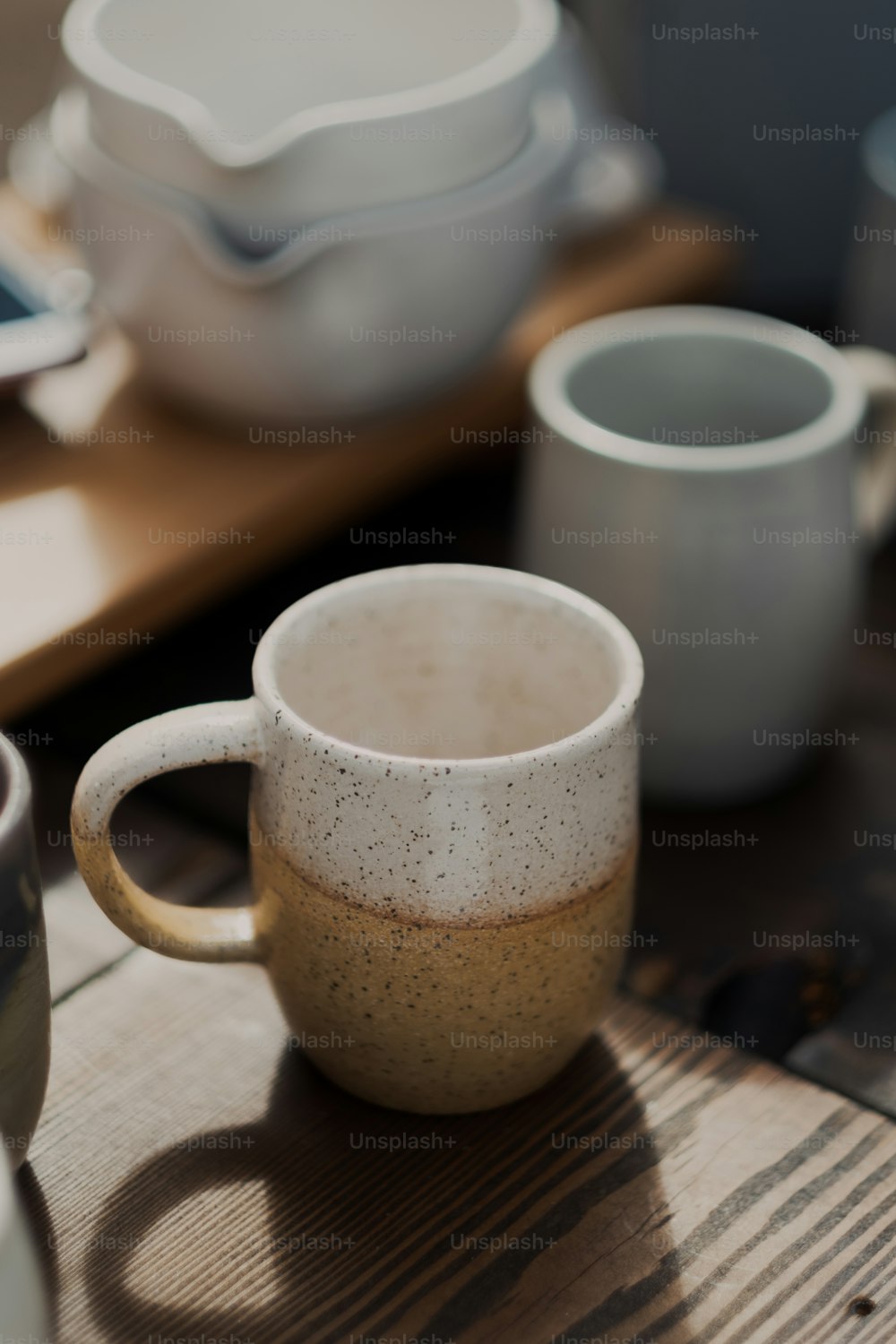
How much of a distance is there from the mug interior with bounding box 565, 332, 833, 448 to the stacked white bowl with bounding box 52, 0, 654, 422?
0.27 feet

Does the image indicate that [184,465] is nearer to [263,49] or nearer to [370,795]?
[263,49]

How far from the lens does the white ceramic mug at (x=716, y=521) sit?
2.12 feet

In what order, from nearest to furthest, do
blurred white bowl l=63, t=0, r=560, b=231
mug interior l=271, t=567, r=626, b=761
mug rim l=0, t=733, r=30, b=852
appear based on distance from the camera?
mug rim l=0, t=733, r=30, b=852, mug interior l=271, t=567, r=626, b=761, blurred white bowl l=63, t=0, r=560, b=231

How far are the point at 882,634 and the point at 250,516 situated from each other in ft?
1.08

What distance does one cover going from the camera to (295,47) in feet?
2.62

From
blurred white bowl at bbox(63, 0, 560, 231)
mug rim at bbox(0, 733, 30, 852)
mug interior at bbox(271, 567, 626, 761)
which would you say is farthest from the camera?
blurred white bowl at bbox(63, 0, 560, 231)

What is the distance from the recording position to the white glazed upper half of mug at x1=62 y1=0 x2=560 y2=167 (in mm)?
685

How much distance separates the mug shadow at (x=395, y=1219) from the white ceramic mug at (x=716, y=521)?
186mm

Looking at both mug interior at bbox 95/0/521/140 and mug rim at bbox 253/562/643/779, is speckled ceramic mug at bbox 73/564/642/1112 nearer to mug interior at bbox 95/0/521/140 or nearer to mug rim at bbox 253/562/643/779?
mug rim at bbox 253/562/643/779

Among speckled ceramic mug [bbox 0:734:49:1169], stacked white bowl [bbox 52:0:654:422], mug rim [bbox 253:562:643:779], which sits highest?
stacked white bowl [bbox 52:0:654:422]

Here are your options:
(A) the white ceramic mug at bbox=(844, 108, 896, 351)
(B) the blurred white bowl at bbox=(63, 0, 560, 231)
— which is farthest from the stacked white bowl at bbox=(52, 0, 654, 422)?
(A) the white ceramic mug at bbox=(844, 108, 896, 351)

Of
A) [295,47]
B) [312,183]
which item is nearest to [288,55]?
[295,47]

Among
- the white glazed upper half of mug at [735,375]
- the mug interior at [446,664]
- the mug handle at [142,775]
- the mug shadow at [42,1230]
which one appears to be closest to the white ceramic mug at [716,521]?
the white glazed upper half of mug at [735,375]

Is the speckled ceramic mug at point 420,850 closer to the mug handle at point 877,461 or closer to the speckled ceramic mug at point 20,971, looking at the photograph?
the speckled ceramic mug at point 20,971
